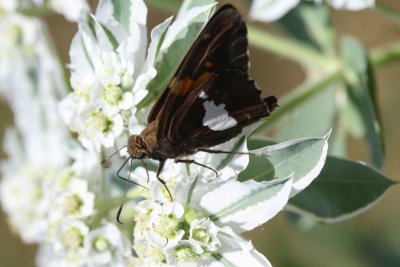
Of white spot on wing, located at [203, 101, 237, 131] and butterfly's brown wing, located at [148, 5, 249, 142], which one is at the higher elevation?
butterfly's brown wing, located at [148, 5, 249, 142]

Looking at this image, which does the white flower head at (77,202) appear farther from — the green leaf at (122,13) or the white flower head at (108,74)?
the green leaf at (122,13)

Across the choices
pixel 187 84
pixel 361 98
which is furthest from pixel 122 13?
pixel 361 98

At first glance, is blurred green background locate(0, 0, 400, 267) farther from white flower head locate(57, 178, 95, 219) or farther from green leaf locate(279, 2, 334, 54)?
white flower head locate(57, 178, 95, 219)

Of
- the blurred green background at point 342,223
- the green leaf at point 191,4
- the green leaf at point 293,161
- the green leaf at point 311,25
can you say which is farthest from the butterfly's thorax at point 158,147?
the blurred green background at point 342,223

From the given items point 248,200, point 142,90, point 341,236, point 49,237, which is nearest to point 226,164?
point 248,200

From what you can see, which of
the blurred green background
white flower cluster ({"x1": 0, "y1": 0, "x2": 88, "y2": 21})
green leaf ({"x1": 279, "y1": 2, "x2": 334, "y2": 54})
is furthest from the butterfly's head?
the blurred green background

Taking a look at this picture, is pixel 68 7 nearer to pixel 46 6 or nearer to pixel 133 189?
pixel 46 6

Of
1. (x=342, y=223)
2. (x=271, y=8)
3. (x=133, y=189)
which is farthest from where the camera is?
(x=342, y=223)
